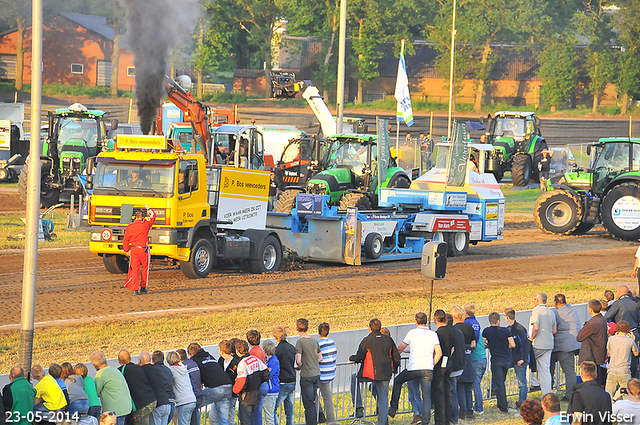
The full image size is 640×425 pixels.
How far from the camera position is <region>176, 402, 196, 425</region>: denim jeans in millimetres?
8852

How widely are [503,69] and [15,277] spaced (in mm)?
51755

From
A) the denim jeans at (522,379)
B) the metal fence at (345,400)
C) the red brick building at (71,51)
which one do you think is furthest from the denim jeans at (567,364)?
the red brick building at (71,51)

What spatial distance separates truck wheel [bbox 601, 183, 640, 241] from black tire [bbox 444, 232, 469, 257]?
4.49 meters

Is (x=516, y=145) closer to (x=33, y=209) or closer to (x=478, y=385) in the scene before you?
(x=478, y=385)

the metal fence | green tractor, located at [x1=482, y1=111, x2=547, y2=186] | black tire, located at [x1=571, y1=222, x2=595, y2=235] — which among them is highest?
green tractor, located at [x1=482, y1=111, x2=547, y2=186]

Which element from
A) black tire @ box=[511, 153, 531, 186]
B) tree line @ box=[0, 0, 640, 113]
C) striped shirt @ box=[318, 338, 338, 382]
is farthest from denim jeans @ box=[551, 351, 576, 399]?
tree line @ box=[0, 0, 640, 113]

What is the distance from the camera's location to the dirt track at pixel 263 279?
620 inches

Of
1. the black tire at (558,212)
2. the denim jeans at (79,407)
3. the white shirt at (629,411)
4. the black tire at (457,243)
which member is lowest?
the denim jeans at (79,407)

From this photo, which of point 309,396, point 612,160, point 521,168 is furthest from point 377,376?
point 521,168

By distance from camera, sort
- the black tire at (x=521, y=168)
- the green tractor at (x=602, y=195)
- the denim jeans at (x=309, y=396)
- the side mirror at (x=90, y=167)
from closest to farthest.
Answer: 1. the denim jeans at (x=309, y=396)
2. the side mirror at (x=90, y=167)
3. the green tractor at (x=602, y=195)
4. the black tire at (x=521, y=168)

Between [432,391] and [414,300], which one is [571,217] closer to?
[414,300]

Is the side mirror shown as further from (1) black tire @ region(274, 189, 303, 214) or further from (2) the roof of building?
(2) the roof of building

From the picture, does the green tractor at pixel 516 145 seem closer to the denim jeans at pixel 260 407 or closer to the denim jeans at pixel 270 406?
the denim jeans at pixel 270 406

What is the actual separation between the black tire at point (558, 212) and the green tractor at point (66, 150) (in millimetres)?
12963
